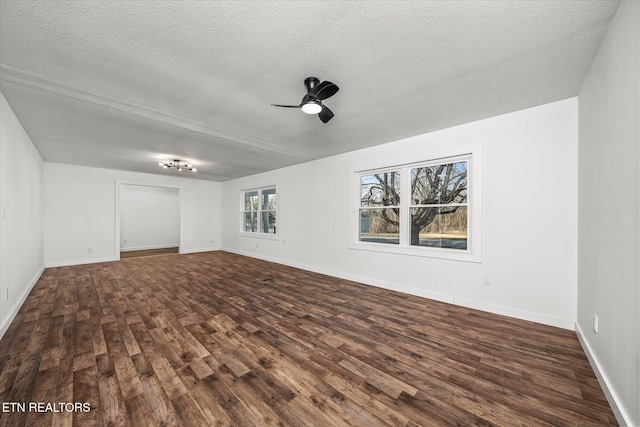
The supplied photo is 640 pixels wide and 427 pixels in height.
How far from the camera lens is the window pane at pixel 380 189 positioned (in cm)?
421

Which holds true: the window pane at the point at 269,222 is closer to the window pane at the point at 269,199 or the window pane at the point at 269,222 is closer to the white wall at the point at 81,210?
the window pane at the point at 269,199

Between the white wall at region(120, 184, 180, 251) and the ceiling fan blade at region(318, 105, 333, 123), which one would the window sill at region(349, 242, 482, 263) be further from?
the white wall at region(120, 184, 180, 251)

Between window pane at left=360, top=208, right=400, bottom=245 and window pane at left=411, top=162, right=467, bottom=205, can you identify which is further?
window pane at left=360, top=208, right=400, bottom=245

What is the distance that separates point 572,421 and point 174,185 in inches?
351

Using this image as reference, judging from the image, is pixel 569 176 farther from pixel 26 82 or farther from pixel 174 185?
pixel 174 185

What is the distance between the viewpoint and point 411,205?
12.9 feet

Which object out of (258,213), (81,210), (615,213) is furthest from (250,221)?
(615,213)

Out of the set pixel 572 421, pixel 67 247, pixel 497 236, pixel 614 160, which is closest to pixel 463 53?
pixel 614 160

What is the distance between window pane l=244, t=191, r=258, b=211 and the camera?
7473mm

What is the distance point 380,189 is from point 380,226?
67cm

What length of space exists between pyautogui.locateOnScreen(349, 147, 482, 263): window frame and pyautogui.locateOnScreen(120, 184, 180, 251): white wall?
7.76m

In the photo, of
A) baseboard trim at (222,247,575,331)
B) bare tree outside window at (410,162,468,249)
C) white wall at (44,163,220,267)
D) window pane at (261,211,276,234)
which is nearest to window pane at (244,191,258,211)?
window pane at (261,211,276,234)

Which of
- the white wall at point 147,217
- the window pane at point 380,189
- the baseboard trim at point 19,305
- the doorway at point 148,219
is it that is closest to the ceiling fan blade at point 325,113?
the window pane at point 380,189

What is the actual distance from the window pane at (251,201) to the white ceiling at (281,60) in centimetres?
397
